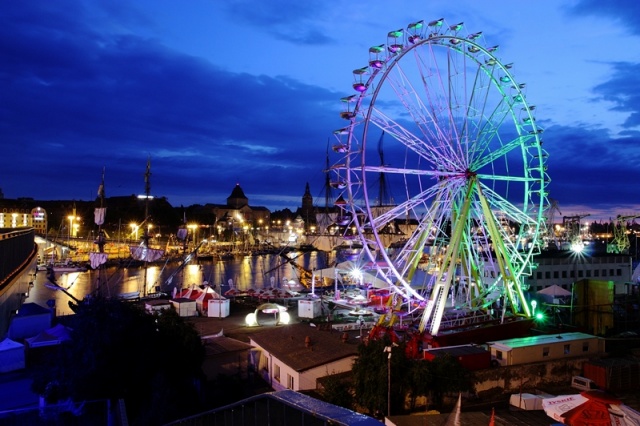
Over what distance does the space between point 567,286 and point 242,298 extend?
86.3 ft

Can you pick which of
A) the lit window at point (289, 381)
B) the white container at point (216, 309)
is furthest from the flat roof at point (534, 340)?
the white container at point (216, 309)

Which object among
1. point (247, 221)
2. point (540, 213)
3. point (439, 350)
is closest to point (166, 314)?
point (439, 350)

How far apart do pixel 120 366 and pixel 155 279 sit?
53.7 m

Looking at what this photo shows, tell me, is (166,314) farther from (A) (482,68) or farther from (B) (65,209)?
(B) (65,209)

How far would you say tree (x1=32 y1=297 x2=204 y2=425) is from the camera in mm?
13930

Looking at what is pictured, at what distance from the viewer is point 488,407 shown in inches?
699

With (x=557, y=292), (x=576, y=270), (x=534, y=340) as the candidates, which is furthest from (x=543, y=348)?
(x=576, y=270)

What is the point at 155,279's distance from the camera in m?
66.0

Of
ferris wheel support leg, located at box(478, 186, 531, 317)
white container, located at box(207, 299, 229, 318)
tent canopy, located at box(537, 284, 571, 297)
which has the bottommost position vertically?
white container, located at box(207, 299, 229, 318)

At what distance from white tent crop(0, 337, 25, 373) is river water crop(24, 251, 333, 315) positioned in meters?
22.6

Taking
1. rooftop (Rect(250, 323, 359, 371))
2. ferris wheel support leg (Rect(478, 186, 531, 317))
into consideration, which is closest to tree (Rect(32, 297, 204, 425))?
rooftop (Rect(250, 323, 359, 371))

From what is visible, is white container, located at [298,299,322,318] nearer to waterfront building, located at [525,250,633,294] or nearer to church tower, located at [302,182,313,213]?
waterfront building, located at [525,250,633,294]

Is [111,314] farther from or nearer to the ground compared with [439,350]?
farther from the ground

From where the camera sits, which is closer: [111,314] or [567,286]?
[111,314]
